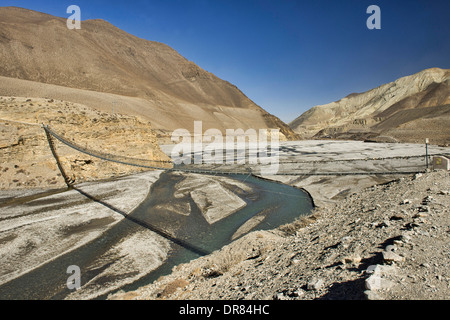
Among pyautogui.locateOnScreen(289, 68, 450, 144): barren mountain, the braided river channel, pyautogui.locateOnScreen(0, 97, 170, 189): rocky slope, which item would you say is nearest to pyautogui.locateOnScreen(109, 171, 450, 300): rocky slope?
the braided river channel

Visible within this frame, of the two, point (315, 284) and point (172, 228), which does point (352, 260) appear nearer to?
point (315, 284)

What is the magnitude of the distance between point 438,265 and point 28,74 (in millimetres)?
71464

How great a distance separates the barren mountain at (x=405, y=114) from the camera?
41125 millimetres

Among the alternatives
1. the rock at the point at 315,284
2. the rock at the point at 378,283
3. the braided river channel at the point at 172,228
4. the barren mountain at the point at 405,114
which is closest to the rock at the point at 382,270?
the rock at the point at 378,283

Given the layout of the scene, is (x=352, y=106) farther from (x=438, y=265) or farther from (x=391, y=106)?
(x=438, y=265)

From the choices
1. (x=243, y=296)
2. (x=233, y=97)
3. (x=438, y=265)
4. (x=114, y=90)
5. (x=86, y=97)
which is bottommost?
(x=243, y=296)

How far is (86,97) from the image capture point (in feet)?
158

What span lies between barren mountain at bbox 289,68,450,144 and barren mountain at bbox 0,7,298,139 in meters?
24.3

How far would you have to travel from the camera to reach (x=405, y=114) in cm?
6088

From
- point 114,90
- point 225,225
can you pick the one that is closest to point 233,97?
point 114,90

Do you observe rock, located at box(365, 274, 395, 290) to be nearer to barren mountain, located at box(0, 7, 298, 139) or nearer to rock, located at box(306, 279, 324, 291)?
rock, located at box(306, 279, 324, 291)

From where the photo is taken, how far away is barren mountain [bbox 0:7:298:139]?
52750mm

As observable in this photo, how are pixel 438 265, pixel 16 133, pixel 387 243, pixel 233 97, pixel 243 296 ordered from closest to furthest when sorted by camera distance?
1. pixel 438 265
2. pixel 243 296
3. pixel 387 243
4. pixel 16 133
5. pixel 233 97
